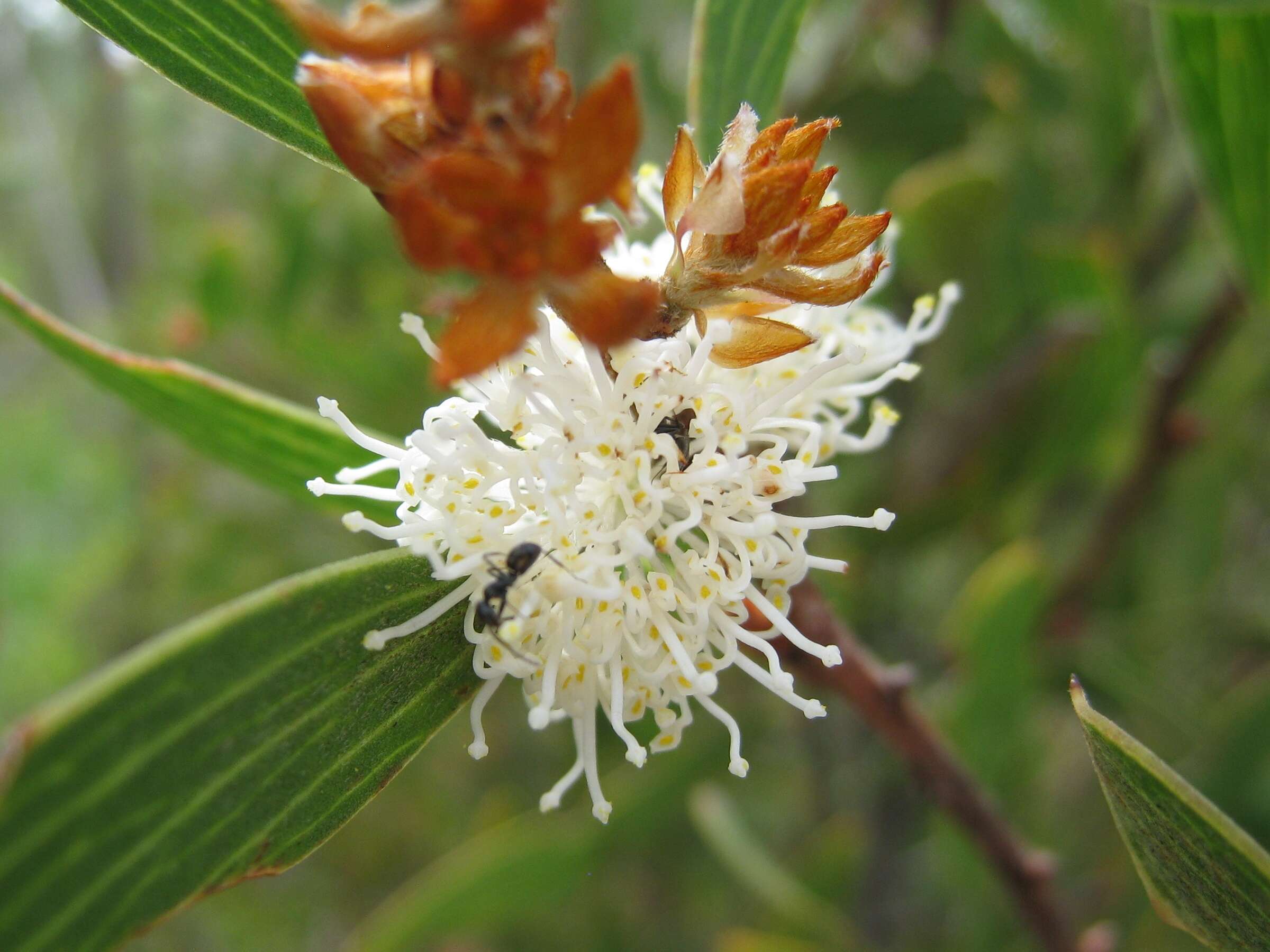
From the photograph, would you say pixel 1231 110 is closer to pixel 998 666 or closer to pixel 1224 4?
pixel 1224 4

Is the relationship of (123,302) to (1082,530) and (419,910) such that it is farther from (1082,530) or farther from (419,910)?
(1082,530)

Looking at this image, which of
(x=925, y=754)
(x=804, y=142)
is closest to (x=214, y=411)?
(x=804, y=142)

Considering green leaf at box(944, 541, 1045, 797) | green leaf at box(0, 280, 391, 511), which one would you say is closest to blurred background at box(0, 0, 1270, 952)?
green leaf at box(944, 541, 1045, 797)

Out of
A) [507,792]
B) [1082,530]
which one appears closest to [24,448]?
[507,792]

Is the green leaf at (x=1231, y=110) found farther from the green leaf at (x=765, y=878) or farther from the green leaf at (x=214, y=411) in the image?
the green leaf at (x=765, y=878)

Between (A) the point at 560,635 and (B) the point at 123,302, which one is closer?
(A) the point at 560,635

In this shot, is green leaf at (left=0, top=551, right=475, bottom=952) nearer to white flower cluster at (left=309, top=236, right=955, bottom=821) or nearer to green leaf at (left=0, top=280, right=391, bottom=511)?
white flower cluster at (left=309, top=236, right=955, bottom=821)
